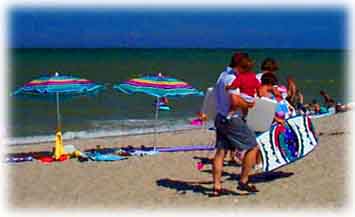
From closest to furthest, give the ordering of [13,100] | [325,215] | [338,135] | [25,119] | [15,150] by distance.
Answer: [325,215], [338,135], [15,150], [25,119], [13,100]

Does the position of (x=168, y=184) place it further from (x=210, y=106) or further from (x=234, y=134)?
(x=234, y=134)

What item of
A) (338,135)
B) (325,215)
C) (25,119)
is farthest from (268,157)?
(25,119)

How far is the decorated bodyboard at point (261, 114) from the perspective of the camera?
6.63 m

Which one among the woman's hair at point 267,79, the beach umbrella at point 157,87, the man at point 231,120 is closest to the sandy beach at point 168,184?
the man at point 231,120

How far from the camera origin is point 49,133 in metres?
13.7

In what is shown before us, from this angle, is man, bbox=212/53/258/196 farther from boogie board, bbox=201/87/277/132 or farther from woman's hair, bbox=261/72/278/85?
woman's hair, bbox=261/72/278/85

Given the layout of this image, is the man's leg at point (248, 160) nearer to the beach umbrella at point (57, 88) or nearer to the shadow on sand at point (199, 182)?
the shadow on sand at point (199, 182)

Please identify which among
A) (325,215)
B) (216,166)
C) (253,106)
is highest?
(253,106)

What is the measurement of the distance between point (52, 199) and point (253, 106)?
2.13 m

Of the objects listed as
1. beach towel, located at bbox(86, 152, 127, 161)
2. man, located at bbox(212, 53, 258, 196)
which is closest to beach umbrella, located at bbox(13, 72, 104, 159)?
beach towel, located at bbox(86, 152, 127, 161)

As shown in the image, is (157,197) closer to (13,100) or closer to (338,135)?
(338,135)

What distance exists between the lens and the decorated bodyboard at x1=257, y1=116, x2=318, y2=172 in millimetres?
7031

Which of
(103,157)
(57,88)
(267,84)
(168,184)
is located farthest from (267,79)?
(57,88)

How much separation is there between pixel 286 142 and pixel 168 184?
50.5 inches
